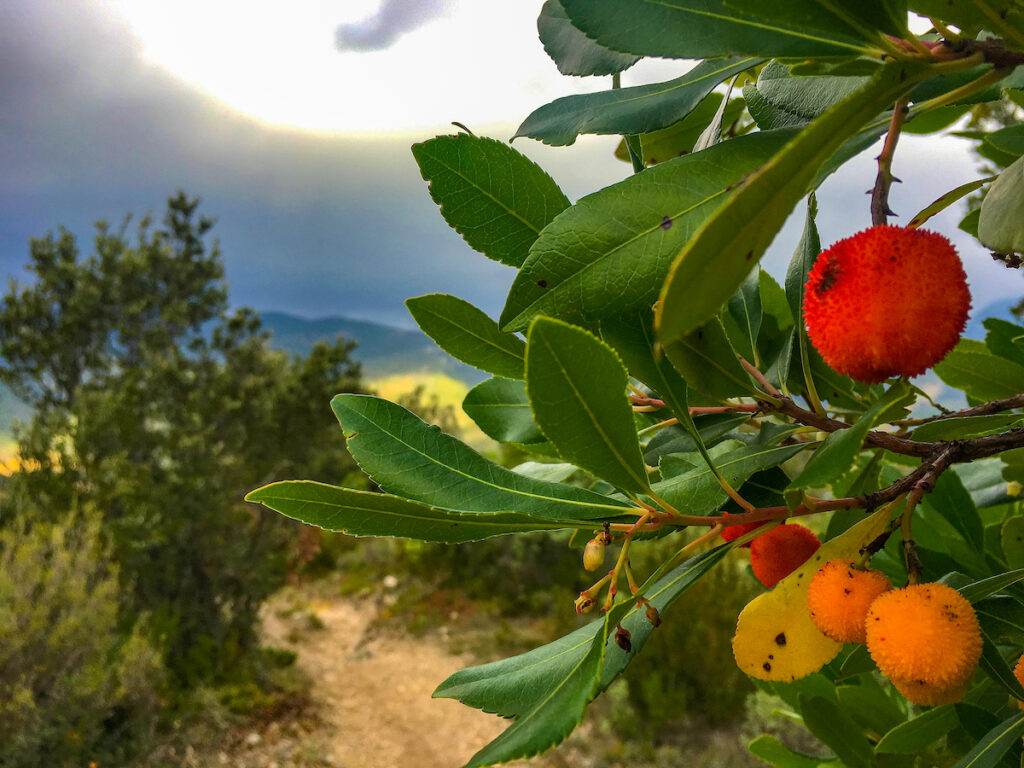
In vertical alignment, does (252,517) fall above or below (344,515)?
above

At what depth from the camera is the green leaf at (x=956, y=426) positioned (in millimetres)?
418

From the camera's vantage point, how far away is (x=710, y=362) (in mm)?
398

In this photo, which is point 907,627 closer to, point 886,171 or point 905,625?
point 905,625

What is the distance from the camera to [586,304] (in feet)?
1.04

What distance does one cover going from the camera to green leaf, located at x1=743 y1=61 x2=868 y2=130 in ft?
1.23

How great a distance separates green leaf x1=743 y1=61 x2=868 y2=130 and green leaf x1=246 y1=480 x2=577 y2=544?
0.26 metres

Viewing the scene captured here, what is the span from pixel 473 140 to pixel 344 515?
0.65 feet

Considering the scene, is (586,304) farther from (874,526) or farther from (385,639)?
(385,639)

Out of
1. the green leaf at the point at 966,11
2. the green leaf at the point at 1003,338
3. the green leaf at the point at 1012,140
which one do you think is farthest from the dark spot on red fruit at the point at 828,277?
the green leaf at the point at 1003,338

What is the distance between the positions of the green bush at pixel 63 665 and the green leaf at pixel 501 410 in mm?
3171

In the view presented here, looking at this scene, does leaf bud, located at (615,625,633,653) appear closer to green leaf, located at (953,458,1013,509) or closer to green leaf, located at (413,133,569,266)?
green leaf, located at (413,133,569,266)

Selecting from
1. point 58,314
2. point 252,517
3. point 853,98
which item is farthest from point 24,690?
point 58,314

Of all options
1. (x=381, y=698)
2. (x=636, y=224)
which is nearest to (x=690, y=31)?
(x=636, y=224)

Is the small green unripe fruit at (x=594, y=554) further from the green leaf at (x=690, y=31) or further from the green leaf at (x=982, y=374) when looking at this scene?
the green leaf at (x=982, y=374)
